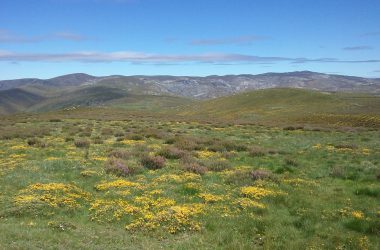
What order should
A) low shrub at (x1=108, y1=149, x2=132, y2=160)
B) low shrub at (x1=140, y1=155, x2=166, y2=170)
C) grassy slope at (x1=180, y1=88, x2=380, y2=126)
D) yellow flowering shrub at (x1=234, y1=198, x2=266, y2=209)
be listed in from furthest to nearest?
grassy slope at (x1=180, y1=88, x2=380, y2=126) → low shrub at (x1=108, y1=149, x2=132, y2=160) → low shrub at (x1=140, y1=155, x2=166, y2=170) → yellow flowering shrub at (x1=234, y1=198, x2=266, y2=209)

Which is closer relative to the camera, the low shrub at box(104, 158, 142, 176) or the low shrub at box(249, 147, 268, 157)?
the low shrub at box(104, 158, 142, 176)

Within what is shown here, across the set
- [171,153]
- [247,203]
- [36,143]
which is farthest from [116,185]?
[36,143]

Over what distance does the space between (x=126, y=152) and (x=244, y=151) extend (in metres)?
9.66

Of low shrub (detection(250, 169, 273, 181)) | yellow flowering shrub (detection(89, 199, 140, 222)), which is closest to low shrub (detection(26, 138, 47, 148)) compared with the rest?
yellow flowering shrub (detection(89, 199, 140, 222))

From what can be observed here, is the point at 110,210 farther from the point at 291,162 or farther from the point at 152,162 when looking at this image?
the point at 291,162

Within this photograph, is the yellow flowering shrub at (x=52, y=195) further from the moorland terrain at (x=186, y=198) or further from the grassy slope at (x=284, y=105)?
the grassy slope at (x=284, y=105)

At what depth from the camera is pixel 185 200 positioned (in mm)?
16953

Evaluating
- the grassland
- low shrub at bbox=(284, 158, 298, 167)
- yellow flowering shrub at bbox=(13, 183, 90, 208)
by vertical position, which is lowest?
low shrub at bbox=(284, 158, 298, 167)

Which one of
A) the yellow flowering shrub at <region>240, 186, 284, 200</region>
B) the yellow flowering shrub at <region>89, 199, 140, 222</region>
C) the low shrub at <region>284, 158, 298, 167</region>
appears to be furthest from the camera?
the low shrub at <region>284, 158, 298, 167</region>

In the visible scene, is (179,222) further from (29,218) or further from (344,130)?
(344,130)

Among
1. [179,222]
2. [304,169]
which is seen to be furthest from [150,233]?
[304,169]

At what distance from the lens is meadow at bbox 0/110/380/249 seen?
42.4 feet

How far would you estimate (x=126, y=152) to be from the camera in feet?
88.8

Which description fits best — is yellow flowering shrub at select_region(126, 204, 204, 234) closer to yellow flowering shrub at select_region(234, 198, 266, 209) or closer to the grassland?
the grassland
